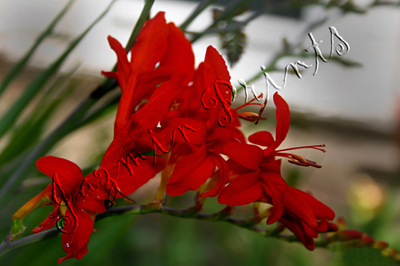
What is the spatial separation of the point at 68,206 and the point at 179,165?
0.16 ft

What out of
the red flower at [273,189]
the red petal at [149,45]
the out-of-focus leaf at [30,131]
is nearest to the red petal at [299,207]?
the red flower at [273,189]

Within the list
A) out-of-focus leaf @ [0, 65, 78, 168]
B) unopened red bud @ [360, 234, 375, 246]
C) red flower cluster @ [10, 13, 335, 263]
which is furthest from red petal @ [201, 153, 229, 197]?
out-of-focus leaf @ [0, 65, 78, 168]

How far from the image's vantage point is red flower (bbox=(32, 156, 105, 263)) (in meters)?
0.14

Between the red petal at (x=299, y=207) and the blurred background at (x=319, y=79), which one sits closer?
the red petal at (x=299, y=207)

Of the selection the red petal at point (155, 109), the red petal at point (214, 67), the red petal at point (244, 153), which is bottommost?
the red petal at point (244, 153)

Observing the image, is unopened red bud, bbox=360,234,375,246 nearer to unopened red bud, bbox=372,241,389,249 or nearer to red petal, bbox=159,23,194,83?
unopened red bud, bbox=372,241,389,249

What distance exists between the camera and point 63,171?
0.48 feet

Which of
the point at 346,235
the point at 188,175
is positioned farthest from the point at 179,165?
the point at 346,235

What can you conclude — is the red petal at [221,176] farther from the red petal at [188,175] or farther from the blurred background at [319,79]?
the blurred background at [319,79]

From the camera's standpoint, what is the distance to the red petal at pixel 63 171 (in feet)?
0.47

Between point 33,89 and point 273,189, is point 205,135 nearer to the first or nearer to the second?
point 273,189

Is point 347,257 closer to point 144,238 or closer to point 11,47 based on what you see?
point 144,238

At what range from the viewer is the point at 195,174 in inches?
6.0

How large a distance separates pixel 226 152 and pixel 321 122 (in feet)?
5.09
